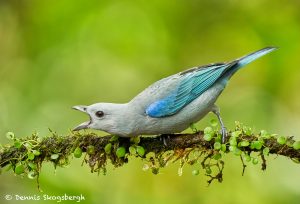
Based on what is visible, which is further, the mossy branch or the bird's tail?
the bird's tail

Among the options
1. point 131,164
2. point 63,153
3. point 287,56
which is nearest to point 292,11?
point 287,56

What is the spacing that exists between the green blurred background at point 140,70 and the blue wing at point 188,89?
2092 millimetres

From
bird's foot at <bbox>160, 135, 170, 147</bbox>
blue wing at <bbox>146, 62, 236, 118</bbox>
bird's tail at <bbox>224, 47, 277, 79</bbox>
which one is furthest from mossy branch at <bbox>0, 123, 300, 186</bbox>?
bird's tail at <bbox>224, 47, 277, 79</bbox>

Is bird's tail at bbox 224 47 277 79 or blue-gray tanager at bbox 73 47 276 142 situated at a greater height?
bird's tail at bbox 224 47 277 79

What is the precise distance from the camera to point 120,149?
486 cm

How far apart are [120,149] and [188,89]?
105cm

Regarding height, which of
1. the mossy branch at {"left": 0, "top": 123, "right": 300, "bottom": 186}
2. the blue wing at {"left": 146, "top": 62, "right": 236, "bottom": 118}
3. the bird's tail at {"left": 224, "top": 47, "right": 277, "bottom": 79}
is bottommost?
the mossy branch at {"left": 0, "top": 123, "right": 300, "bottom": 186}

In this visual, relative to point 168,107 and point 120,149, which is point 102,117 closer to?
point 120,149

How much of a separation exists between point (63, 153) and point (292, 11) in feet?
15.2

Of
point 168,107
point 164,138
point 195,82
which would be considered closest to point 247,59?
point 195,82

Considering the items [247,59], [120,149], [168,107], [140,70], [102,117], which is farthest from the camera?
[140,70]

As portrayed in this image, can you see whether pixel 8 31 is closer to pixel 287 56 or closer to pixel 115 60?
pixel 115 60

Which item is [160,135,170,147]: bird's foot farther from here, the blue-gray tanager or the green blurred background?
the green blurred background

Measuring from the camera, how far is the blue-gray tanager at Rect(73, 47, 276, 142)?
4957 millimetres
